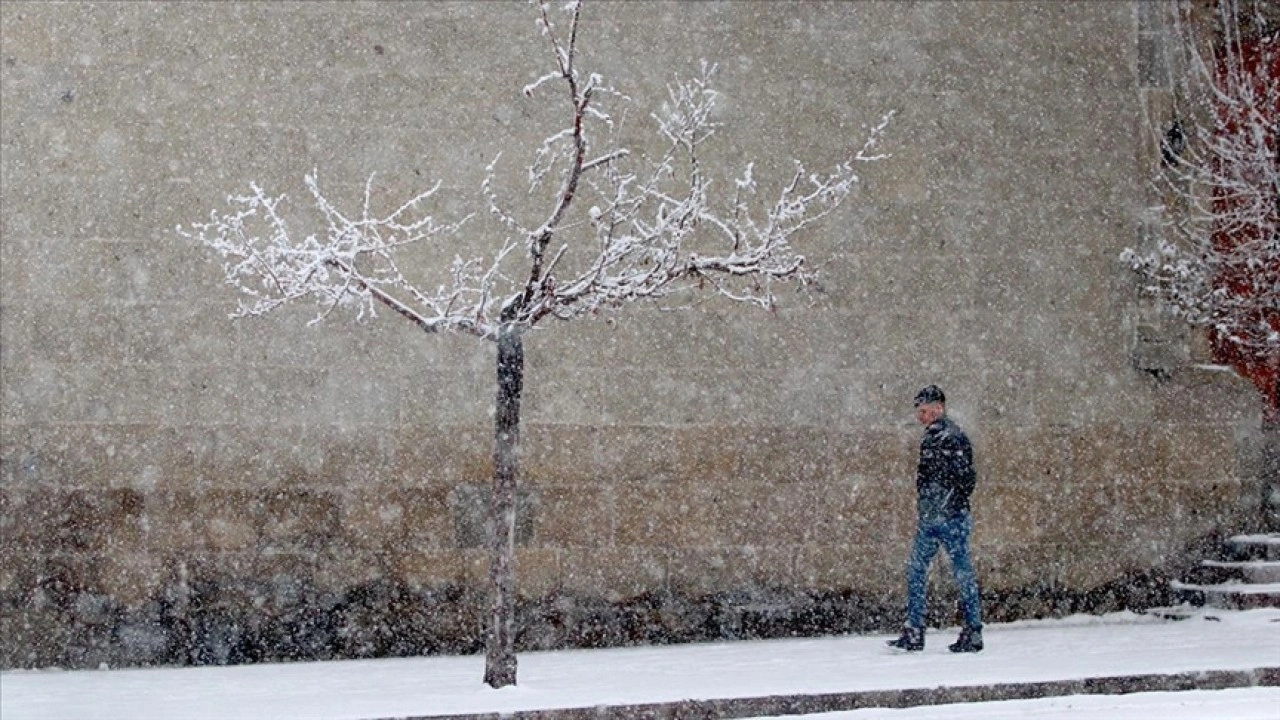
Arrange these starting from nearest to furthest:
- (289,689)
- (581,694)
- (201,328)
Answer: (581,694), (289,689), (201,328)

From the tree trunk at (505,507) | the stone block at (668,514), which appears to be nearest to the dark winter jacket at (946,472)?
the stone block at (668,514)

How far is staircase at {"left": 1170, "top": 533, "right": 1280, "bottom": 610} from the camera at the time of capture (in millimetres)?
11062

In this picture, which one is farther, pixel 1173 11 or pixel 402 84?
pixel 1173 11

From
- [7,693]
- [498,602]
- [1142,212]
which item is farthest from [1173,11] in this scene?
[7,693]

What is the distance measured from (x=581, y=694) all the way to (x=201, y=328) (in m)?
4.26

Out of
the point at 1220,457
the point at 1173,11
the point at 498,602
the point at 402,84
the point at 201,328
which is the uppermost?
the point at 1173,11

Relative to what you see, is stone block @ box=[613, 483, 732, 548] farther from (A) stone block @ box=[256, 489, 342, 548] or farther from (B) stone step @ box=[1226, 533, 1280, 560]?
(B) stone step @ box=[1226, 533, 1280, 560]

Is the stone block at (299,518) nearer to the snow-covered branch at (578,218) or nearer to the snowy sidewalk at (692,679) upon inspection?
the snowy sidewalk at (692,679)

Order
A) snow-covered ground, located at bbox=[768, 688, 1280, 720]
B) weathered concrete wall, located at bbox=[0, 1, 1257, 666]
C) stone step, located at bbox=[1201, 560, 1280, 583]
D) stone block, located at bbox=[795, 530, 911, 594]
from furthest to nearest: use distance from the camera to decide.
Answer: stone step, located at bbox=[1201, 560, 1280, 583] → stone block, located at bbox=[795, 530, 911, 594] → weathered concrete wall, located at bbox=[0, 1, 1257, 666] → snow-covered ground, located at bbox=[768, 688, 1280, 720]

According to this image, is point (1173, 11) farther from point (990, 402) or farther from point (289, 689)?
point (289, 689)

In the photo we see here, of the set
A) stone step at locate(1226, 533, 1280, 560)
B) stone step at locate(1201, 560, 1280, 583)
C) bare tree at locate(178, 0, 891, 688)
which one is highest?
bare tree at locate(178, 0, 891, 688)

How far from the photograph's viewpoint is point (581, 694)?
26.8 ft

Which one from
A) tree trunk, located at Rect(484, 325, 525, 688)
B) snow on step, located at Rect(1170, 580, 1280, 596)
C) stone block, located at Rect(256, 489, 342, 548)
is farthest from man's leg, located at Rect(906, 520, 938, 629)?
stone block, located at Rect(256, 489, 342, 548)

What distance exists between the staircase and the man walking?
8.54ft
